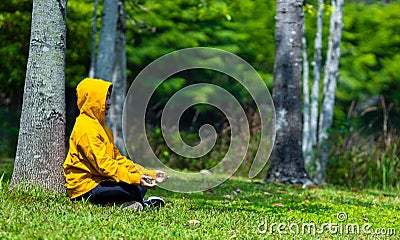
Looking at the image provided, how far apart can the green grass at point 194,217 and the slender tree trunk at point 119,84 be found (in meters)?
5.91

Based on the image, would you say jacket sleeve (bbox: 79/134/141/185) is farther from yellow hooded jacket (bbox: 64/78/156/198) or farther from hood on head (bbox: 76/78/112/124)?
hood on head (bbox: 76/78/112/124)

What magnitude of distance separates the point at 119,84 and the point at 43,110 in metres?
7.96

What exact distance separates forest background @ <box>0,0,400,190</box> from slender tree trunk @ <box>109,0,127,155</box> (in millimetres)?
319

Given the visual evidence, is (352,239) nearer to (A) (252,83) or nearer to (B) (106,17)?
(B) (106,17)

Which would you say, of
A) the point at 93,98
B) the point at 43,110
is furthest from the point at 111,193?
the point at 43,110

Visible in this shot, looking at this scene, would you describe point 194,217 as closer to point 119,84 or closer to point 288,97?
point 288,97

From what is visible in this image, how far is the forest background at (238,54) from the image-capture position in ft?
42.3

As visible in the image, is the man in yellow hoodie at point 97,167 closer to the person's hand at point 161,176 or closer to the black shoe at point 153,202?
the person's hand at point 161,176

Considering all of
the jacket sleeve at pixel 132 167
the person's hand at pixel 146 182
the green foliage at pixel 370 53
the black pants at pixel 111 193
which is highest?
the green foliage at pixel 370 53

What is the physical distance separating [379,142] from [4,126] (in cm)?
964

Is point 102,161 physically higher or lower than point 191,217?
higher

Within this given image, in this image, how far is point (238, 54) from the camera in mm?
21359

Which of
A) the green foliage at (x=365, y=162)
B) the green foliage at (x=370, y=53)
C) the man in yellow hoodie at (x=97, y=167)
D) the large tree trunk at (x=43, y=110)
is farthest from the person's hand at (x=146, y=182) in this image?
the green foliage at (x=370, y=53)

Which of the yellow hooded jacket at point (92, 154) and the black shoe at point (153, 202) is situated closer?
the yellow hooded jacket at point (92, 154)
